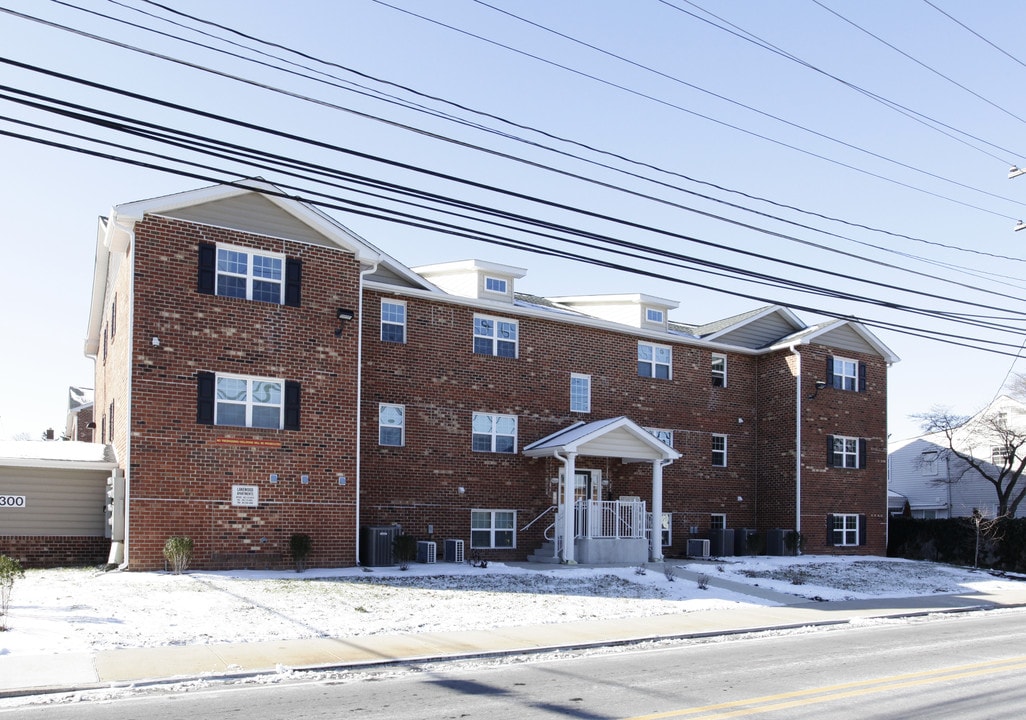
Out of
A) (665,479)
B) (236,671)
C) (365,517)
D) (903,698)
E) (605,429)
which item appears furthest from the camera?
(665,479)

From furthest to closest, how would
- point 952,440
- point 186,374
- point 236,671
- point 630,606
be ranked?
point 952,440 → point 186,374 → point 630,606 → point 236,671

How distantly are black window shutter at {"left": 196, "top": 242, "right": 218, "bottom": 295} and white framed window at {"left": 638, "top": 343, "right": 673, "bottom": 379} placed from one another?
1401 cm

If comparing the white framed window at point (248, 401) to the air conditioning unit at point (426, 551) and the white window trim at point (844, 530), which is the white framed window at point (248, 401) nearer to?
the air conditioning unit at point (426, 551)

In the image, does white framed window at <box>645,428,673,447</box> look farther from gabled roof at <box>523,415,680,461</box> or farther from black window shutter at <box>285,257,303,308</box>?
black window shutter at <box>285,257,303,308</box>

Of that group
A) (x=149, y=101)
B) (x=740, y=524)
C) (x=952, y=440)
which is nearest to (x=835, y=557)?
(x=740, y=524)

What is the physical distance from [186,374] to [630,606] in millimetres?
10356

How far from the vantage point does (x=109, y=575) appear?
1875 centimetres

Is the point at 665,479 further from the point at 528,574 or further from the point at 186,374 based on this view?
the point at 186,374

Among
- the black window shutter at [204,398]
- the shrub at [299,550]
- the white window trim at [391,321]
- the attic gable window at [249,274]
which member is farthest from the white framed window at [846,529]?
the black window shutter at [204,398]

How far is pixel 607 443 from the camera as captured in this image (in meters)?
26.2

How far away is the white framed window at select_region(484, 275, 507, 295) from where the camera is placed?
27.2 metres

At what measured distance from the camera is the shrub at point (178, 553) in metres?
19.1

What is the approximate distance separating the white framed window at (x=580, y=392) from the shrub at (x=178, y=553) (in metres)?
12.5

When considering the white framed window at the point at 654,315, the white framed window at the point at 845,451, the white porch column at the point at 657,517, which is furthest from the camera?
the white framed window at the point at 845,451
